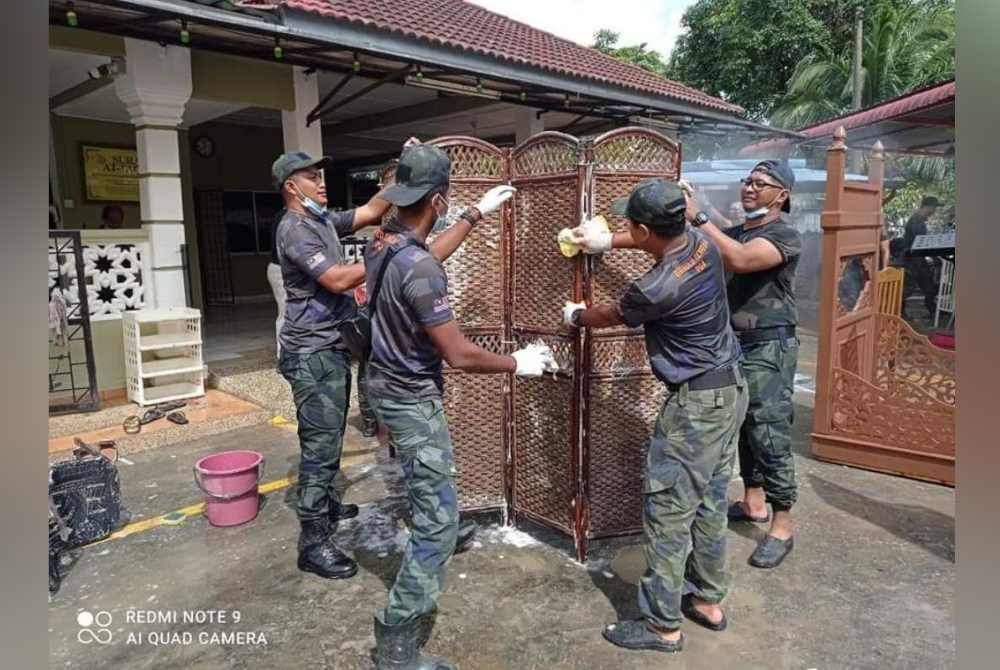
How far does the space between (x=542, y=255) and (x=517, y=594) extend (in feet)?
5.33

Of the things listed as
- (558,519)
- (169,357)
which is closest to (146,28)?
(169,357)

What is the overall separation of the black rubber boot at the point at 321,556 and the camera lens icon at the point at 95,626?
2.70 ft

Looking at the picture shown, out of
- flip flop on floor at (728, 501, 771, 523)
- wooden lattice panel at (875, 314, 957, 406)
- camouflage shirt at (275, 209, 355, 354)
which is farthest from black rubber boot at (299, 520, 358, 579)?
wooden lattice panel at (875, 314, 957, 406)

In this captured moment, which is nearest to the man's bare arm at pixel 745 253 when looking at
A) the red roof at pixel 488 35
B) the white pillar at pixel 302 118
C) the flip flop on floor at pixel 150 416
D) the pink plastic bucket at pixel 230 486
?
the pink plastic bucket at pixel 230 486

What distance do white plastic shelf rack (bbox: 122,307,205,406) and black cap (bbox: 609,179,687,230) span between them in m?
4.89

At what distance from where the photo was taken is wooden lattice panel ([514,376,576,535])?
3195 mm

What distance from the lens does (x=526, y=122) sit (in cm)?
953

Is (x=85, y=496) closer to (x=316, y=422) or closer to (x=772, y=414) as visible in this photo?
(x=316, y=422)

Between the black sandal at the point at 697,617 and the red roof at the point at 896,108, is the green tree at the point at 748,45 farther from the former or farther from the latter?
the black sandal at the point at 697,617

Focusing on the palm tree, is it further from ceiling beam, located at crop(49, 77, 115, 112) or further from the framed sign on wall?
ceiling beam, located at crop(49, 77, 115, 112)

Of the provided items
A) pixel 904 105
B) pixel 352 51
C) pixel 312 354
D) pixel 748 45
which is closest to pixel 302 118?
pixel 352 51
